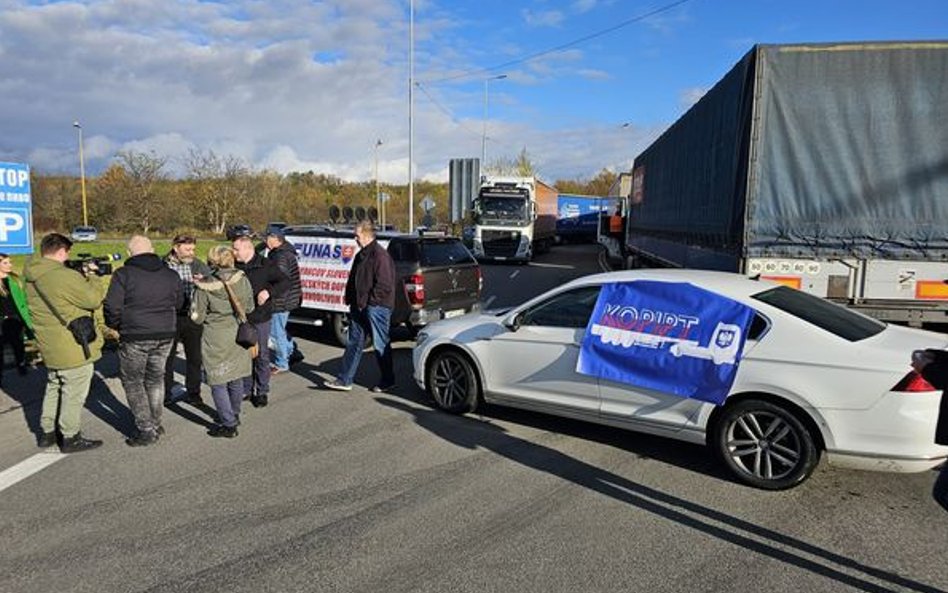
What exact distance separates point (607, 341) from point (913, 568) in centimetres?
238

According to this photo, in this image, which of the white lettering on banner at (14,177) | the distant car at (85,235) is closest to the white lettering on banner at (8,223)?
the white lettering on banner at (14,177)

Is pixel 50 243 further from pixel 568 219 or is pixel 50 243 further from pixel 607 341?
pixel 568 219

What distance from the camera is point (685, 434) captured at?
4941 millimetres

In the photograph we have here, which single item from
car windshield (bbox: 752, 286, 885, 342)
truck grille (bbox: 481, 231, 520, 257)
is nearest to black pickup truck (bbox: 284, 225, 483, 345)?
car windshield (bbox: 752, 286, 885, 342)

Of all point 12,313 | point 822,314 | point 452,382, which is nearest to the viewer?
point 822,314

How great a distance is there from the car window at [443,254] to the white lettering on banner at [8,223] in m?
6.70

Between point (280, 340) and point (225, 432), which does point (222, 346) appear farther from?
point (280, 340)

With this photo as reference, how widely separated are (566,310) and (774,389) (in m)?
1.78

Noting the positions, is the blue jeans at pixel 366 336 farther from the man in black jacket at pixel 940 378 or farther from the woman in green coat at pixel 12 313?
the man in black jacket at pixel 940 378

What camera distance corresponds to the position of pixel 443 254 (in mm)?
9820

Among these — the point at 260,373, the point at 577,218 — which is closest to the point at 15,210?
the point at 260,373

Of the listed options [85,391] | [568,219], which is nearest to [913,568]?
[85,391]

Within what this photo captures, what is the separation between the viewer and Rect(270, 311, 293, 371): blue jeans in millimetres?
7883

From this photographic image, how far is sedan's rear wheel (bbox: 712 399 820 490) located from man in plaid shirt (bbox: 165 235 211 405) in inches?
197
